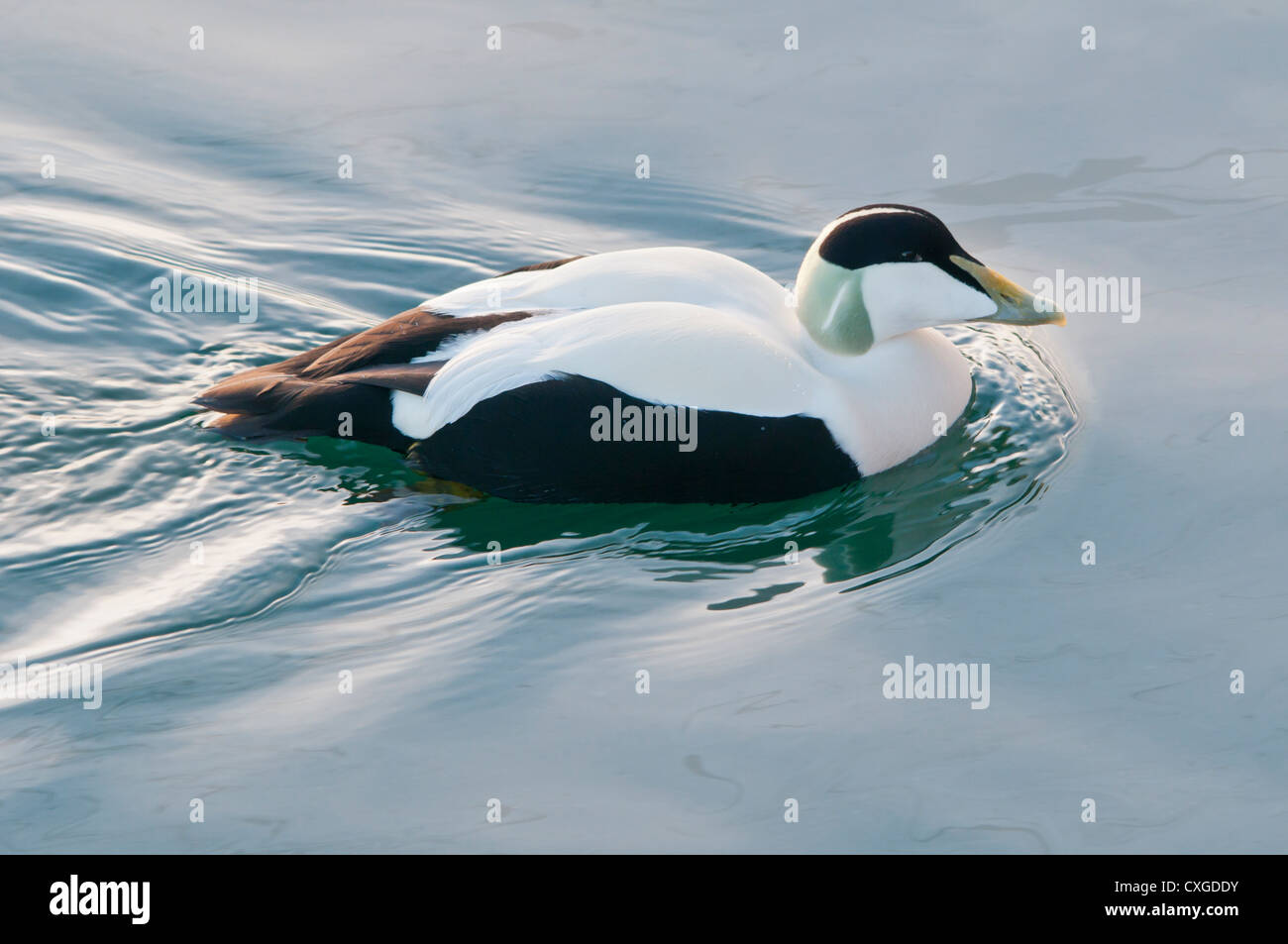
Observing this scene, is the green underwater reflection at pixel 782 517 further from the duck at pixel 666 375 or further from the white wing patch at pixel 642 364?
the white wing patch at pixel 642 364

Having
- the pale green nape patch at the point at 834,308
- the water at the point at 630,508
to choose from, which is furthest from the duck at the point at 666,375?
the water at the point at 630,508

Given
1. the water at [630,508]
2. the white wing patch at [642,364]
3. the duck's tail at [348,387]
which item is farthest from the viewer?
the duck's tail at [348,387]

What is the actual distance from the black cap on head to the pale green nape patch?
45mm

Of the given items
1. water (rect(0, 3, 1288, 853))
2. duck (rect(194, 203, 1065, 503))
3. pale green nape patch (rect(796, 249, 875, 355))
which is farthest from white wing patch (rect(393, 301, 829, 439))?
water (rect(0, 3, 1288, 853))

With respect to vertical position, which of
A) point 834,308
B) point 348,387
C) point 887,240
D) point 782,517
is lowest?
point 782,517

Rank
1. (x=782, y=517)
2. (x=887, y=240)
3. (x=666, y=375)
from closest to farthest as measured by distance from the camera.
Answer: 1. (x=666, y=375)
2. (x=782, y=517)
3. (x=887, y=240)

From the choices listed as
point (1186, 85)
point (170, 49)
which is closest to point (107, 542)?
point (170, 49)

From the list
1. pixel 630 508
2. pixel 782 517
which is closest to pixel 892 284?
pixel 782 517

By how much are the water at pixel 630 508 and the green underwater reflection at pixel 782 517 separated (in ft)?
0.06

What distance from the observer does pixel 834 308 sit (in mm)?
4883

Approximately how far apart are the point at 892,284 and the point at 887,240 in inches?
5.3

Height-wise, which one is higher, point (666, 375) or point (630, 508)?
point (666, 375)

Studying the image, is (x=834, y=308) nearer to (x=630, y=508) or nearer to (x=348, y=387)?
(x=630, y=508)

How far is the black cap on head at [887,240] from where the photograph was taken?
4.82 m
